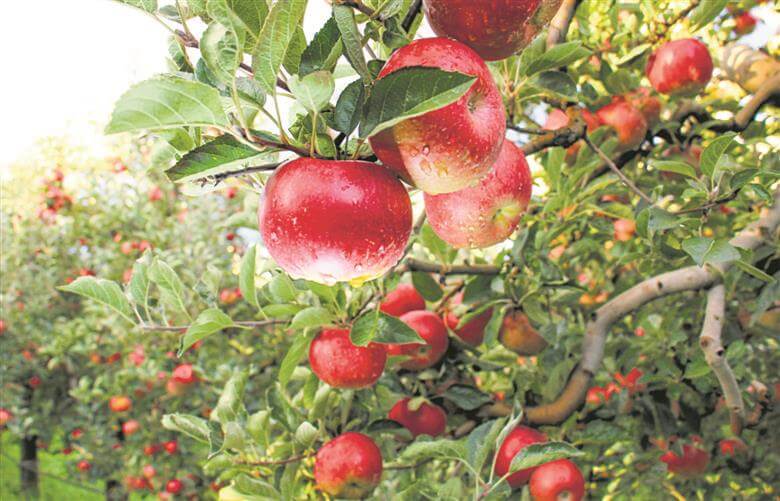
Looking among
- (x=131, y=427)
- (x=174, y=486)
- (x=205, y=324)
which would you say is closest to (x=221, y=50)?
(x=205, y=324)

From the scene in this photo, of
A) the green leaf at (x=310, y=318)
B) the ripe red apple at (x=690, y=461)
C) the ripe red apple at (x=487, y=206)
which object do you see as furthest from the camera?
the ripe red apple at (x=690, y=461)

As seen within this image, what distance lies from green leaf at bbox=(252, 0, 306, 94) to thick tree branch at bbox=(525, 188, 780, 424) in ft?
3.22

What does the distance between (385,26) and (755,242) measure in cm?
96

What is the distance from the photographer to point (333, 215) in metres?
0.56

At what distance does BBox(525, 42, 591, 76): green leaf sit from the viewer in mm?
874

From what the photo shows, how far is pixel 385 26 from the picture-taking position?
0.59 metres

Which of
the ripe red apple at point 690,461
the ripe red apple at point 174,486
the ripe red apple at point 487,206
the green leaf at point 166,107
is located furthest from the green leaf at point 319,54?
the ripe red apple at point 174,486

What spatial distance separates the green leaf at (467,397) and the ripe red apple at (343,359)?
1.02ft

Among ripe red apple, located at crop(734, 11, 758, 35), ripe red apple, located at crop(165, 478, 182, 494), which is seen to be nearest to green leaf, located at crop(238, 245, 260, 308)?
ripe red apple, located at crop(734, 11, 758, 35)

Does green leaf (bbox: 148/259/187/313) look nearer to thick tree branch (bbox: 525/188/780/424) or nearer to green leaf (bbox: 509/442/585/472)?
green leaf (bbox: 509/442/585/472)

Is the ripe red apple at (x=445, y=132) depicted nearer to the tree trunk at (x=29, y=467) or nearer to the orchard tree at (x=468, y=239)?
the orchard tree at (x=468, y=239)

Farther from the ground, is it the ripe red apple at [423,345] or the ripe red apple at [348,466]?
the ripe red apple at [423,345]

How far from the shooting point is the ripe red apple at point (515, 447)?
4.00ft

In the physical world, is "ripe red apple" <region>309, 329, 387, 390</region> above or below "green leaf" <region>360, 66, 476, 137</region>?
below
